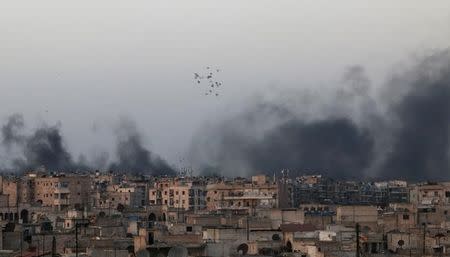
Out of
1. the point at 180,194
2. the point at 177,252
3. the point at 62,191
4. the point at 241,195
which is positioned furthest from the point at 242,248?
the point at 180,194

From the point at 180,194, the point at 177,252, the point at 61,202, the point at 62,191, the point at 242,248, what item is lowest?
the point at 177,252

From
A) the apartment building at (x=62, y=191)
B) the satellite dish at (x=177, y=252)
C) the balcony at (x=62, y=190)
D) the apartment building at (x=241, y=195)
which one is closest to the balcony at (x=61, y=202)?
the apartment building at (x=62, y=191)

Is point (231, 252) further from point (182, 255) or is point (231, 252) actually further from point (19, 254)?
point (182, 255)

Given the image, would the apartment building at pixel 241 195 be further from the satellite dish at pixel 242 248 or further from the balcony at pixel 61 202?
the satellite dish at pixel 242 248

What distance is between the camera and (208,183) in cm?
10056

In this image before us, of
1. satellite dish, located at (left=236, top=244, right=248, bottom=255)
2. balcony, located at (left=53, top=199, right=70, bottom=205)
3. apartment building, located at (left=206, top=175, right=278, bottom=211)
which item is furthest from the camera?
balcony, located at (left=53, top=199, right=70, bottom=205)

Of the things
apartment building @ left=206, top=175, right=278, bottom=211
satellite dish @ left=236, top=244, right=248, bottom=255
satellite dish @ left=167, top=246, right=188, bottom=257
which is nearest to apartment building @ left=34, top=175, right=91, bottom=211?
apartment building @ left=206, top=175, right=278, bottom=211

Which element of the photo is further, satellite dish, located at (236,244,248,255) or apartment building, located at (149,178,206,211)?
apartment building, located at (149,178,206,211)

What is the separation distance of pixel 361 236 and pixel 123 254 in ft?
48.2

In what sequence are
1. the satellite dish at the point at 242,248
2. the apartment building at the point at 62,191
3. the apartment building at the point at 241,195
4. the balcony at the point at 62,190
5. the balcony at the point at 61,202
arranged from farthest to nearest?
the balcony at the point at 62,190
the apartment building at the point at 62,191
the balcony at the point at 61,202
the apartment building at the point at 241,195
the satellite dish at the point at 242,248

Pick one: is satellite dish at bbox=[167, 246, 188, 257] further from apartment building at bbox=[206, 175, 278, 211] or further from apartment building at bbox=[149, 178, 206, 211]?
apartment building at bbox=[149, 178, 206, 211]

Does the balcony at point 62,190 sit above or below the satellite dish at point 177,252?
above

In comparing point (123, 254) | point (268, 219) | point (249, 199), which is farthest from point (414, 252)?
point (249, 199)

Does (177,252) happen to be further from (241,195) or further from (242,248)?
(241,195)
